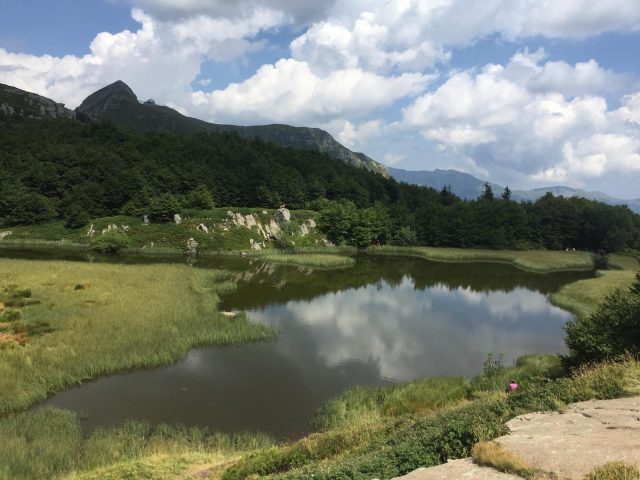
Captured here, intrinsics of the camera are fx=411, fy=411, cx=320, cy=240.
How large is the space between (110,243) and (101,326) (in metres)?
65.3

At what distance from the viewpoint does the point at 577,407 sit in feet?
41.2

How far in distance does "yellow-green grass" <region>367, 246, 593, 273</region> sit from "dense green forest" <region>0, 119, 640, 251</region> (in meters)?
8.09

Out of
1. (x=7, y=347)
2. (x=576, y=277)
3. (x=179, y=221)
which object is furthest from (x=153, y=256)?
(x=576, y=277)

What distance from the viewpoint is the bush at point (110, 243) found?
88938 mm

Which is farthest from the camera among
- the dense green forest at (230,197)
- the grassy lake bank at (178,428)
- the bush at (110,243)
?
the dense green forest at (230,197)

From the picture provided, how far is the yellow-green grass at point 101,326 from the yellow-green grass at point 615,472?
78.1ft

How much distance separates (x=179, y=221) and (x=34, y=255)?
32.8 m

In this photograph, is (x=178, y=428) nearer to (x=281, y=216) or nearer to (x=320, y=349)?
(x=320, y=349)

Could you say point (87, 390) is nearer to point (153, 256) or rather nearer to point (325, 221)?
point (153, 256)

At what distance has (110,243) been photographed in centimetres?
8912

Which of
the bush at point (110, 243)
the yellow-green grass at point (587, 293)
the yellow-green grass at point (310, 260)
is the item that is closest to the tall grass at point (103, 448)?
the yellow-green grass at point (587, 293)

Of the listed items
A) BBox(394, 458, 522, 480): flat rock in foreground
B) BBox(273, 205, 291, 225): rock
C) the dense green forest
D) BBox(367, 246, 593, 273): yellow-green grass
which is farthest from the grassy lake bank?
the dense green forest

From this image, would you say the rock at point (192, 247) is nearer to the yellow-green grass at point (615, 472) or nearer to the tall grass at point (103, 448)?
the tall grass at point (103, 448)

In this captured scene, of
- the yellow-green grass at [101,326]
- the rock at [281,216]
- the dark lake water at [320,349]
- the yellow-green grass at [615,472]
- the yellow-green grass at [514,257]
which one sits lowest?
the dark lake water at [320,349]
